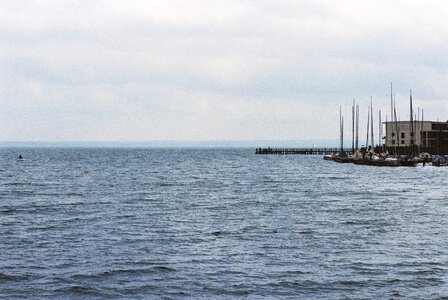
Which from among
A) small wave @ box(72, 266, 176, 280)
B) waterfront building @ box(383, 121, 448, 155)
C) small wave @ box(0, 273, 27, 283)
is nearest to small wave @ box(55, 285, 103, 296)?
small wave @ box(72, 266, 176, 280)

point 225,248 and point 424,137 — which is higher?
point 424,137

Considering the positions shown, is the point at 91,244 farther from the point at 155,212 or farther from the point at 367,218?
the point at 367,218

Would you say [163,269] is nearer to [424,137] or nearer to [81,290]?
[81,290]

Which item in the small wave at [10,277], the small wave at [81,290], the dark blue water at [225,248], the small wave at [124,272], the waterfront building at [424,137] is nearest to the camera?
the small wave at [81,290]

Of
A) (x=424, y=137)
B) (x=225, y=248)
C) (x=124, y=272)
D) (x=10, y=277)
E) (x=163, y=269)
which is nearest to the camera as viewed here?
(x=10, y=277)

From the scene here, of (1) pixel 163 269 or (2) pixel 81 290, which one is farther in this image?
(1) pixel 163 269

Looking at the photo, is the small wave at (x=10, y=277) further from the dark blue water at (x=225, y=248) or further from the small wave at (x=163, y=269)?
the small wave at (x=163, y=269)

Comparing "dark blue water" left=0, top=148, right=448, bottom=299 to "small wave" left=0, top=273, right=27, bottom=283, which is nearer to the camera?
"dark blue water" left=0, top=148, right=448, bottom=299

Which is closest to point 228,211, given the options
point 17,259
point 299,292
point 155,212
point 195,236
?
point 155,212

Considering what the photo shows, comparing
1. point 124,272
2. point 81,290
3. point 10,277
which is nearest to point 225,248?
point 124,272

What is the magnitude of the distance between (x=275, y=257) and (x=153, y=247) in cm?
564

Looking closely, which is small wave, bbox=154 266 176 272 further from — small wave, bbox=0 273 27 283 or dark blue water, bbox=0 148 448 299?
small wave, bbox=0 273 27 283

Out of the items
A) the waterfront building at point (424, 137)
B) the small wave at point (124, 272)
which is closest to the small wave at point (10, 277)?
Answer: the small wave at point (124, 272)

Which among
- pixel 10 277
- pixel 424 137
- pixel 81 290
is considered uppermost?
pixel 424 137
